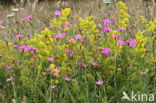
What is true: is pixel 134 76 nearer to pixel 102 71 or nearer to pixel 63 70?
pixel 102 71

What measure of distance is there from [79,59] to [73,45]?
14cm

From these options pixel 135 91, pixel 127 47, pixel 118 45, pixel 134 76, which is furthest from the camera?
pixel 127 47

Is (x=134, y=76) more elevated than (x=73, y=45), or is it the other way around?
(x=73, y=45)

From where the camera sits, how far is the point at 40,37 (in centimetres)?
182

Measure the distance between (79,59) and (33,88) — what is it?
0.46 metres

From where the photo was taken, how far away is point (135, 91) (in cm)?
143

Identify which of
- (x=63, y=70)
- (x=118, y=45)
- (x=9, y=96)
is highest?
Answer: (x=118, y=45)

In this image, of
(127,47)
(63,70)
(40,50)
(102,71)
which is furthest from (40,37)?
(127,47)

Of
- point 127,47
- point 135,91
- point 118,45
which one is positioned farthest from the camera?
point 127,47

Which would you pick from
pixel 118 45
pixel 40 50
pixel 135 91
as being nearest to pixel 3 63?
pixel 40 50

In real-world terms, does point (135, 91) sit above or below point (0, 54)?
below

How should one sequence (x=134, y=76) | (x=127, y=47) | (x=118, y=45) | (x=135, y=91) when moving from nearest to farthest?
(x=135, y=91)
(x=134, y=76)
(x=118, y=45)
(x=127, y=47)

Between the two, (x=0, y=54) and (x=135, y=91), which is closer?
(x=135, y=91)

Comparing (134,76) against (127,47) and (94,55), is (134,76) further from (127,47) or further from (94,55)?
(127,47)
